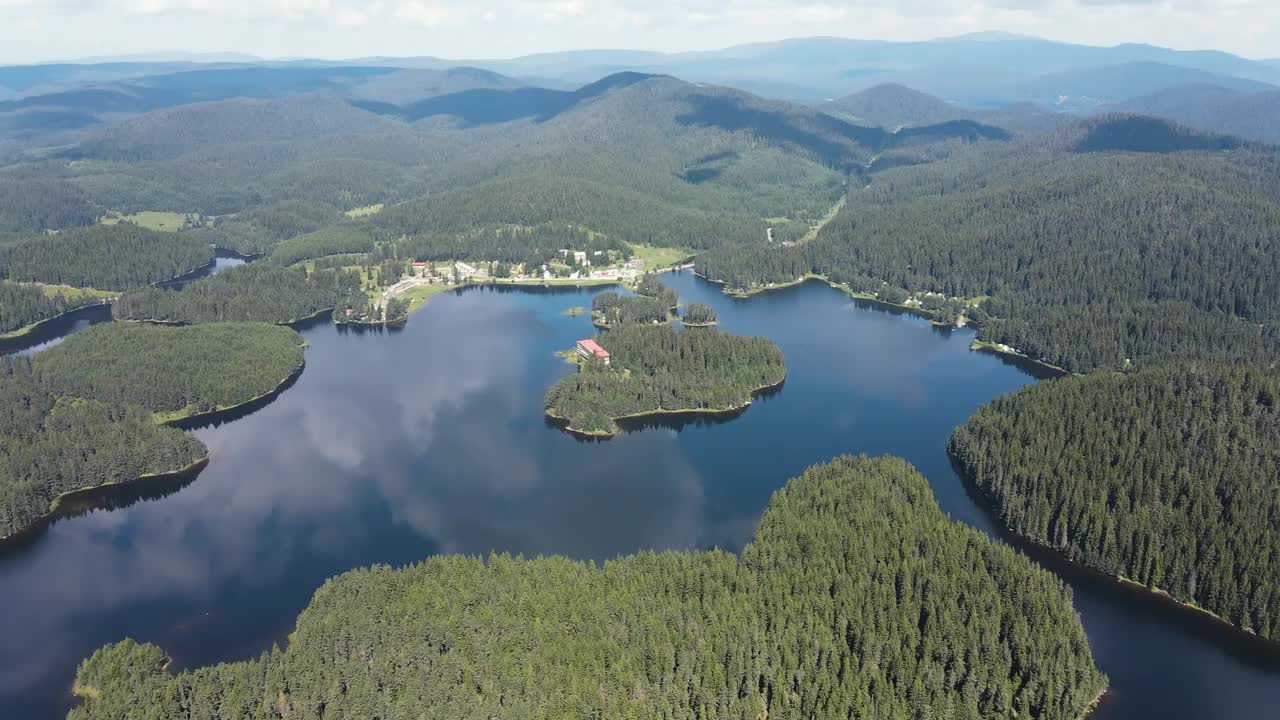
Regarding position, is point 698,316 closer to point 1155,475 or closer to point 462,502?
point 462,502


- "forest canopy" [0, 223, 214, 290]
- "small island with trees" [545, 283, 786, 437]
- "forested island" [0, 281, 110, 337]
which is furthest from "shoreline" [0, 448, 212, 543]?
"forest canopy" [0, 223, 214, 290]

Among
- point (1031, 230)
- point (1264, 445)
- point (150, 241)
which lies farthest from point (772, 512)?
point (150, 241)

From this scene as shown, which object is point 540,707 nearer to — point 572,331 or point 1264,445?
point 1264,445

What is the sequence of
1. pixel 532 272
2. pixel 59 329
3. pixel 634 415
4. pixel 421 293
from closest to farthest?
pixel 634 415
pixel 59 329
pixel 421 293
pixel 532 272

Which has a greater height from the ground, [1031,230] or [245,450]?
[1031,230]

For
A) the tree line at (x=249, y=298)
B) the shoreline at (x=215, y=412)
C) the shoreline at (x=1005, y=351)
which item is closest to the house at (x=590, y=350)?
the shoreline at (x=215, y=412)

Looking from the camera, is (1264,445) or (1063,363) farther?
(1063,363)

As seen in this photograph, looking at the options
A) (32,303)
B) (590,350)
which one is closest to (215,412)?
(590,350)
